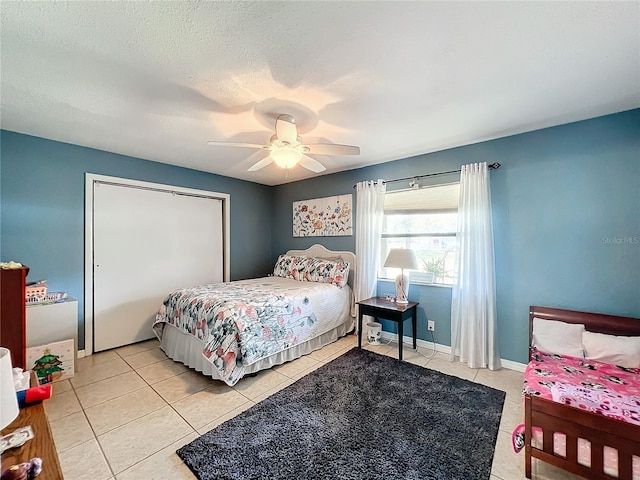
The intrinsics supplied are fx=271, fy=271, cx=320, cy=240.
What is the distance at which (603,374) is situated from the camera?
189 cm

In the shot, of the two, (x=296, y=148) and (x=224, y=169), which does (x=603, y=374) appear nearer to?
(x=296, y=148)

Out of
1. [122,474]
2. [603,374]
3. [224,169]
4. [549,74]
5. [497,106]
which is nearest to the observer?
[122,474]

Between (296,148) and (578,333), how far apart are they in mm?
2771

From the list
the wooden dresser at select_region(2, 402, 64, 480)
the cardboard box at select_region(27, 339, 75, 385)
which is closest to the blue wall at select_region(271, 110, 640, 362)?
the wooden dresser at select_region(2, 402, 64, 480)

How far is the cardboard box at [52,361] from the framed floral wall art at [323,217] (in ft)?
10.4

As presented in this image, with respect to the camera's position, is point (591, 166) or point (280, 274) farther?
point (280, 274)

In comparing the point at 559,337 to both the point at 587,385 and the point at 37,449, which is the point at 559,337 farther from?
the point at 37,449

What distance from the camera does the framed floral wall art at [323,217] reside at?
4090 mm

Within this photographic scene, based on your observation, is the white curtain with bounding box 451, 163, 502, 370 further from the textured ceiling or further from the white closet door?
the white closet door

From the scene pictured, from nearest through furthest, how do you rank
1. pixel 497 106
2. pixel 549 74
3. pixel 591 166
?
pixel 549 74 → pixel 497 106 → pixel 591 166

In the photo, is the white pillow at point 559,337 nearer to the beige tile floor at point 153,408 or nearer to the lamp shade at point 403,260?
the beige tile floor at point 153,408

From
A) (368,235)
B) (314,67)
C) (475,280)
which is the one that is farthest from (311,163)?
(475,280)

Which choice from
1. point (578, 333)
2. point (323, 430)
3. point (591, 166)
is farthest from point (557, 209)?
point (323, 430)

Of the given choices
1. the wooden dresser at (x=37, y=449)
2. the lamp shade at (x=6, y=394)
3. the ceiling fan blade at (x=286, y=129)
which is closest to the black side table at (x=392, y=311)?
the ceiling fan blade at (x=286, y=129)
